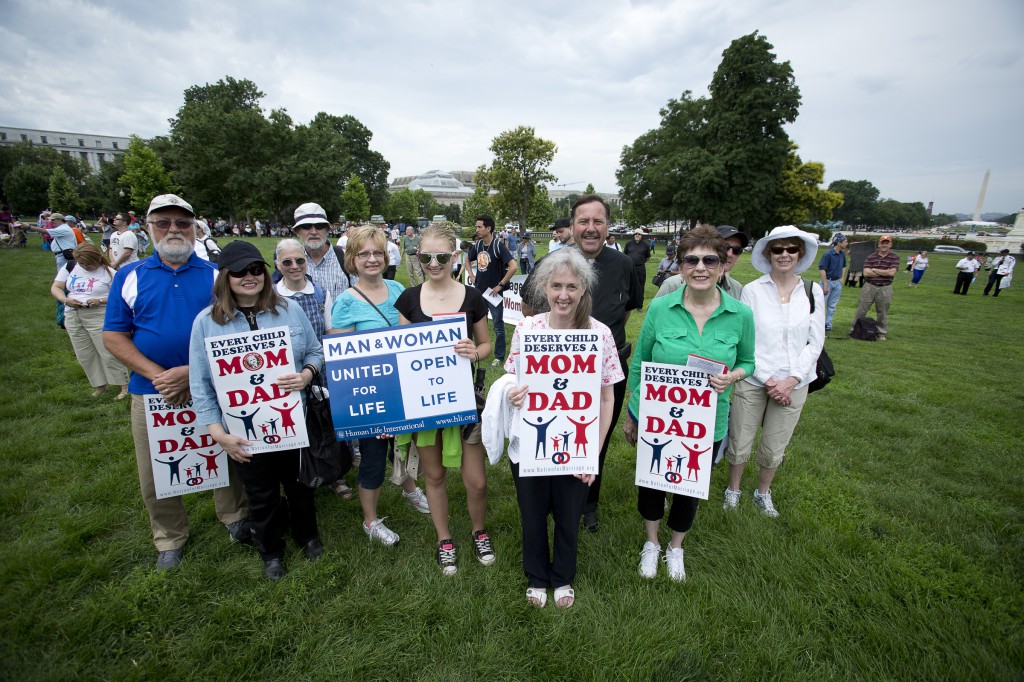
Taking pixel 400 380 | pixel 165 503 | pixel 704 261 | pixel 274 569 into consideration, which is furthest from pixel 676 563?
pixel 165 503

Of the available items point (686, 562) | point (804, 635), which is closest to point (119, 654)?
point (686, 562)

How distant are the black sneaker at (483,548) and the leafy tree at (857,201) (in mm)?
142400

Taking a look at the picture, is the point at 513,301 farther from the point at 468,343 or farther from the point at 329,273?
the point at 468,343

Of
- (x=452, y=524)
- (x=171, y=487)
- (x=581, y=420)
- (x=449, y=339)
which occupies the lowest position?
(x=452, y=524)

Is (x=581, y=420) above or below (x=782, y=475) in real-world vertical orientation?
above

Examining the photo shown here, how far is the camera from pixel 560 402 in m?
2.77

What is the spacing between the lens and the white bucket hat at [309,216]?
4707 millimetres

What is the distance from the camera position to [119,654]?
264 centimetres

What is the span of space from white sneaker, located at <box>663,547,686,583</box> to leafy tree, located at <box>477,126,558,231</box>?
143ft

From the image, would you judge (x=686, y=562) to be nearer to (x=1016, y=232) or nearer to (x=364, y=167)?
(x=1016, y=232)

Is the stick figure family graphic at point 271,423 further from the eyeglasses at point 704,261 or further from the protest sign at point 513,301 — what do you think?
the protest sign at point 513,301

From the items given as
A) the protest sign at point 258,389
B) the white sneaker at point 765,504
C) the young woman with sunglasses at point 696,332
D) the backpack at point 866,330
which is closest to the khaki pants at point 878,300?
the backpack at point 866,330

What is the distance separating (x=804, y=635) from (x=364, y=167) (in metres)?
84.4

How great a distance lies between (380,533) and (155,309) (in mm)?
2370
